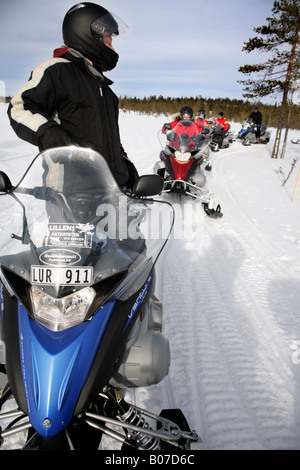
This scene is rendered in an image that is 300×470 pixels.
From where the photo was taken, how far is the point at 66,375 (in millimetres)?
1100

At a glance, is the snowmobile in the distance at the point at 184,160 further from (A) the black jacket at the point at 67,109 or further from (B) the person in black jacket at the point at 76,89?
(B) the person in black jacket at the point at 76,89

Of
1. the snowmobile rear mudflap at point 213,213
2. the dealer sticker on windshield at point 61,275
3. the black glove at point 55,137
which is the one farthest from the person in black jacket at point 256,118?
the dealer sticker on windshield at point 61,275

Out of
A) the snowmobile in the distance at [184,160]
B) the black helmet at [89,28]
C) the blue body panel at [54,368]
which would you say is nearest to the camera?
the blue body panel at [54,368]

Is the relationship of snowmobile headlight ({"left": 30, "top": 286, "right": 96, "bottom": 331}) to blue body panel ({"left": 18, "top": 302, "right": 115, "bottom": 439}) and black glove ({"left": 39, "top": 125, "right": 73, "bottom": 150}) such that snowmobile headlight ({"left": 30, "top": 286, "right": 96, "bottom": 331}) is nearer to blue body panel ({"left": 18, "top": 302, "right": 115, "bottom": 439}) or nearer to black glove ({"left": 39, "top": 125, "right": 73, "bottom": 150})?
blue body panel ({"left": 18, "top": 302, "right": 115, "bottom": 439})

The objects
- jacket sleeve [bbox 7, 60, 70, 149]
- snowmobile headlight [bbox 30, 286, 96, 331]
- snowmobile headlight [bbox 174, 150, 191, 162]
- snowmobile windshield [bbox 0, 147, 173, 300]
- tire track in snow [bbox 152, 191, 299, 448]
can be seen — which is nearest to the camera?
snowmobile headlight [bbox 30, 286, 96, 331]

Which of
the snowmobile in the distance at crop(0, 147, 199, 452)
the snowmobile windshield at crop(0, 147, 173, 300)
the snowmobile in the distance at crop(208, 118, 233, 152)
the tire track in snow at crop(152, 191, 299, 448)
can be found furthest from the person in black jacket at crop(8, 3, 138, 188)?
the snowmobile in the distance at crop(208, 118, 233, 152)

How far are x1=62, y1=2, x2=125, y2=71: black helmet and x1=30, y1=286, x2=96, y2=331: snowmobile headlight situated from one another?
1808 millimetres

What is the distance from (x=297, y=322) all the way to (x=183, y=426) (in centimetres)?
180

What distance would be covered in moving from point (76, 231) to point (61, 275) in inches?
8.9

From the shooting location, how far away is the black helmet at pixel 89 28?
211 centimetres

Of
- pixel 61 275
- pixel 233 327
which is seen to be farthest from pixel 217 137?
pixel 61 275

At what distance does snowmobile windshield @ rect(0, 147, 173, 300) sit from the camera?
131cm
